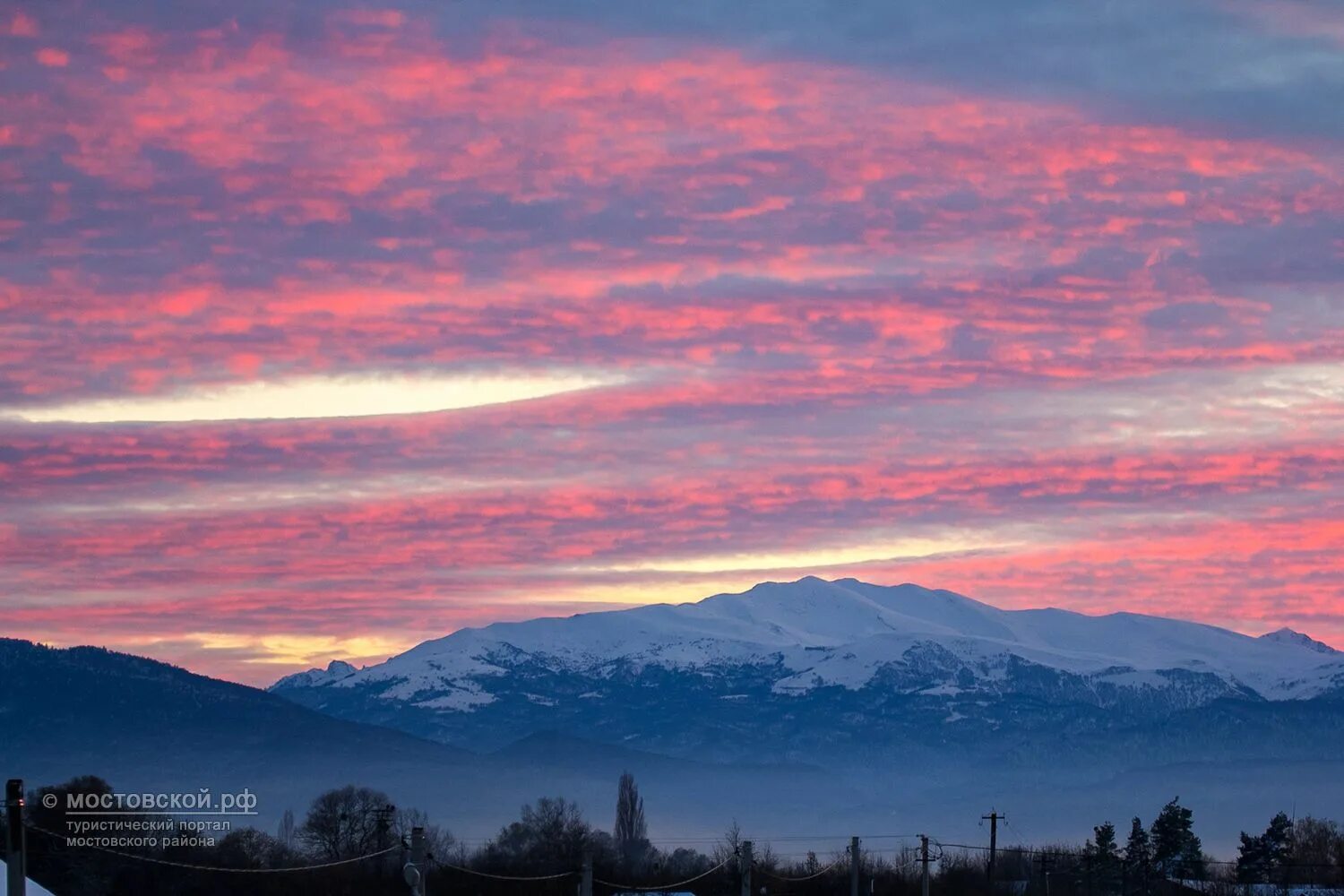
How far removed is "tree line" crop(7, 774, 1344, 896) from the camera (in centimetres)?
12394

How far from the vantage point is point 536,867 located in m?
166

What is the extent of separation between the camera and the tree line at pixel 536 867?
407ft

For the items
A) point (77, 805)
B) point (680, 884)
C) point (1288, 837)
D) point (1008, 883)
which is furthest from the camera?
point (1288, 837)

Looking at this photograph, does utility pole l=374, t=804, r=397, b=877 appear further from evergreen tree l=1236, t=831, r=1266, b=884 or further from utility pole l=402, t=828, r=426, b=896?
evergreen tree l=1236, t=831, r=1266, b=884

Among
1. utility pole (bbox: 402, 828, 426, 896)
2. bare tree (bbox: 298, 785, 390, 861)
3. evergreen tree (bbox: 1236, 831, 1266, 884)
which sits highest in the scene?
utility pole (bbox: 402, 828, 426, 896)

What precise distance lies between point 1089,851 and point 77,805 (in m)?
107

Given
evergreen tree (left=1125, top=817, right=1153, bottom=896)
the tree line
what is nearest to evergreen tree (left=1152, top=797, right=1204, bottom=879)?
the tree line

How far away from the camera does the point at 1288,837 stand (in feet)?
619

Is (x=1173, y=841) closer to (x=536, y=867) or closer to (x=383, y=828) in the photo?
(x=536, y=867)

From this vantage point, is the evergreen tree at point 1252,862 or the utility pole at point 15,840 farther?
the evergreen tree at point 1252,862

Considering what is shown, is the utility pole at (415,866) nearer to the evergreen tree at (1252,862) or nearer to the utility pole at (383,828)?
the utility pole at (383,828)

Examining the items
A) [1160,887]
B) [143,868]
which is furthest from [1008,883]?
[143,868]

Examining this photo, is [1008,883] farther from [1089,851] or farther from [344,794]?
[344,794]

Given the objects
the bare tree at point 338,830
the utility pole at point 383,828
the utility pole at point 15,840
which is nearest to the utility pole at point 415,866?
the utility pole at point 15,840
